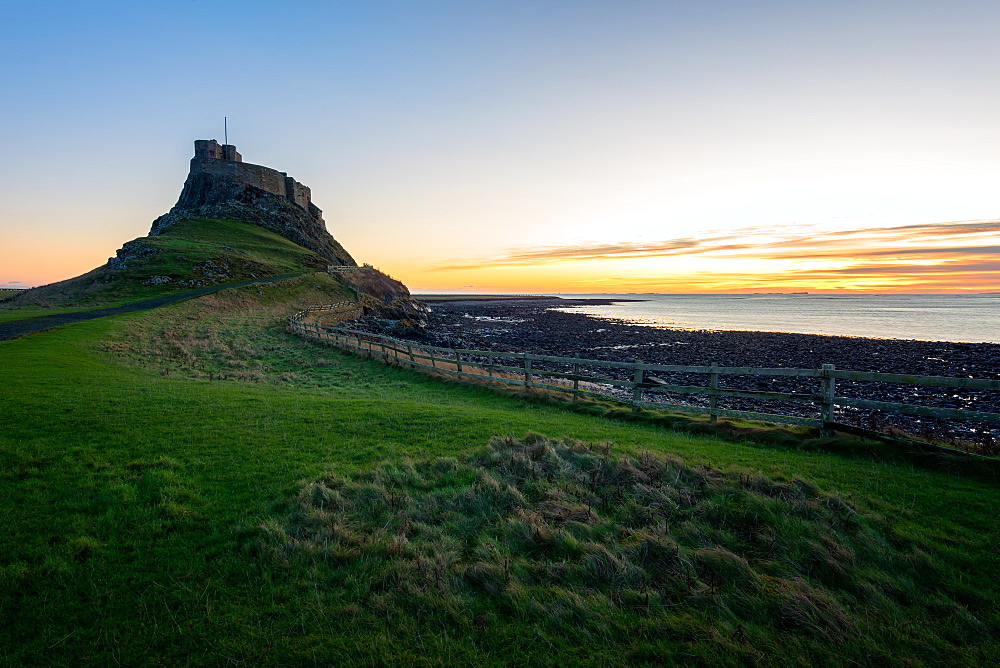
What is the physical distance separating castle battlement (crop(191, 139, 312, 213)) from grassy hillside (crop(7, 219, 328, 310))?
2333cm

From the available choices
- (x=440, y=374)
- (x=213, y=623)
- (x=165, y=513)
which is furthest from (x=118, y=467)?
(x=440, y=374)

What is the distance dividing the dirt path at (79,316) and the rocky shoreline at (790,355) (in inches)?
807

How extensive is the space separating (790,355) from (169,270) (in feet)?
196

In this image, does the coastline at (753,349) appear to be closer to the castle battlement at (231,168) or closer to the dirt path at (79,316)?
the dirt path at (79,316)

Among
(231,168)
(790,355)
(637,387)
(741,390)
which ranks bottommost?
(790,355)

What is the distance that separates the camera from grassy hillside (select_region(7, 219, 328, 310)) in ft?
136

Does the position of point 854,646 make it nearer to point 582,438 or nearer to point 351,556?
point 351,556

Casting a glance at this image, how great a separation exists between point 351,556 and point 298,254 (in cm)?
7777

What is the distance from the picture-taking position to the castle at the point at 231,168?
89.3m

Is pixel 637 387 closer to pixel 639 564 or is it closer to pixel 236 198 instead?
pixel 639 564

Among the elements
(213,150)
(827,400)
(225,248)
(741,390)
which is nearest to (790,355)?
(741,390)

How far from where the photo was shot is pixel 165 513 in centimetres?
528

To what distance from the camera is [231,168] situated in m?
89.5

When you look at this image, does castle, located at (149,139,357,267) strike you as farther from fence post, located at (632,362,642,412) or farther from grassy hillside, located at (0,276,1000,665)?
grassy hillside, located at (0,276,1000,665)
